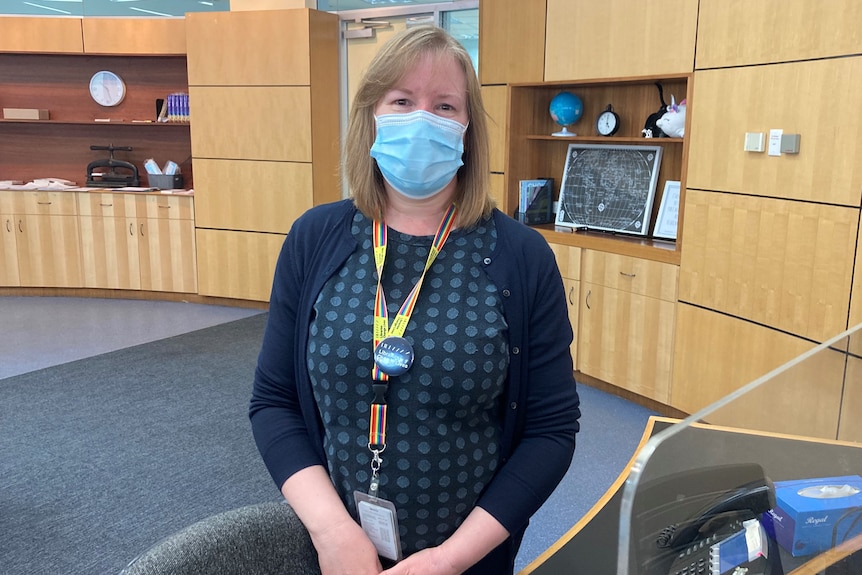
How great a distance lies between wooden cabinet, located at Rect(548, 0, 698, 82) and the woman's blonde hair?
287 cm

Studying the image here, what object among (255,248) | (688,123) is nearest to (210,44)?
(255,248)

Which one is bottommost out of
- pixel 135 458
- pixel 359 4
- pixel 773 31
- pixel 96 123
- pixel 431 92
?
pixel 135 458

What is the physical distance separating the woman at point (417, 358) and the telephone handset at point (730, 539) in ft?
1.11

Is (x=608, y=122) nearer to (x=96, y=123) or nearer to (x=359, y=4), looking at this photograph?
(x=359, y=4)

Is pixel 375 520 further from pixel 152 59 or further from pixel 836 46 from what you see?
pixel 152 59

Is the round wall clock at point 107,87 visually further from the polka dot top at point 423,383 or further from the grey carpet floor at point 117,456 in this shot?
the polka dot top at point 423,383

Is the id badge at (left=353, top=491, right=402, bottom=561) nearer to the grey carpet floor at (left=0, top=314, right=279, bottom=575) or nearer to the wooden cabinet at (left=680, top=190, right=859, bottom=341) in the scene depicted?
the grey carpet floor at (left=0, top=314, right=279, bottom=575)

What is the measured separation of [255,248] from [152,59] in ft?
7.33

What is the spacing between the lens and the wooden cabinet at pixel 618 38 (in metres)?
3.91

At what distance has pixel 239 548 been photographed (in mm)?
1257

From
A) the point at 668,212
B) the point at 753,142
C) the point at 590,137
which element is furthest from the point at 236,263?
the point at 753,142

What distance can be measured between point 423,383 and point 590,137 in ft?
12.4

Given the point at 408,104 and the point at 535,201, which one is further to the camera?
the point at 535,201

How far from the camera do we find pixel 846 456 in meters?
1.30
